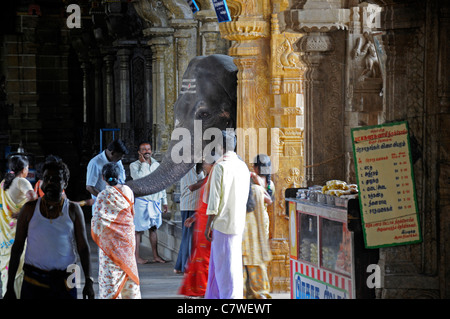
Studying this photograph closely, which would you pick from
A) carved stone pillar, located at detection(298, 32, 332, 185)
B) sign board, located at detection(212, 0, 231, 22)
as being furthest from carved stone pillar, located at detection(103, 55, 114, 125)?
carved stone pillar, located at detection(298, 32, 332, 185)

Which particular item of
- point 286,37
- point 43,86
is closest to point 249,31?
point 286,37

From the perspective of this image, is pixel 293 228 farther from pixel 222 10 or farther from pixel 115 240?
pixel 222 10

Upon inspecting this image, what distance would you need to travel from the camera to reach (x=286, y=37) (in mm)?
11367

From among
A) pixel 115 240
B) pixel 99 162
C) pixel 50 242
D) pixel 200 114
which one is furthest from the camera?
pixel 99 162

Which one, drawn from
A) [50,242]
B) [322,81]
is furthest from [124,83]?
[50,242]

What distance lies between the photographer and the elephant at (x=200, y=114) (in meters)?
12.5

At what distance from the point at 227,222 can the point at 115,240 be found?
1.05m

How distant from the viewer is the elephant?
12.5m

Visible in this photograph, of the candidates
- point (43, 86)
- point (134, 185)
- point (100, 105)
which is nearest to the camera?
point (134, 185)

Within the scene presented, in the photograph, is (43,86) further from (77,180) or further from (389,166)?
(389,166)

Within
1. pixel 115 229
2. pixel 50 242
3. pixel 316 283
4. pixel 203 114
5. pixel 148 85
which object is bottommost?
pixel 316 283

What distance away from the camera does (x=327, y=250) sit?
8641 millimetres

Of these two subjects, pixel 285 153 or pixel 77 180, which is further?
pixel 77 180
